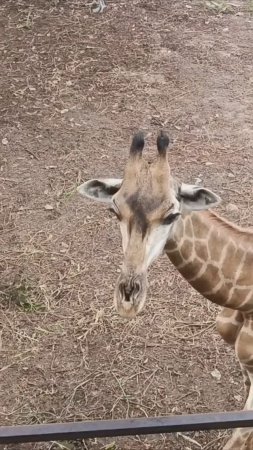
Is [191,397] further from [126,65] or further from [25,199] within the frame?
[126,65]

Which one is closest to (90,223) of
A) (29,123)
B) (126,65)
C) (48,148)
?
(48,148)

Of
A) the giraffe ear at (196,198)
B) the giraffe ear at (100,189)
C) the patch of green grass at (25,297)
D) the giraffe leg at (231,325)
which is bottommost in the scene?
the patch of green grass at (25,297)

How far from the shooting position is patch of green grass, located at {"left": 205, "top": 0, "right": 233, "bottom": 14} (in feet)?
25.8

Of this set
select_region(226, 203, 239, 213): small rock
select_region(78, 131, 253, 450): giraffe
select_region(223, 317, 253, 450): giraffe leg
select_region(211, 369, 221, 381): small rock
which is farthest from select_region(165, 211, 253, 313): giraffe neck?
select_region(226, 203, 239, 213): small rock

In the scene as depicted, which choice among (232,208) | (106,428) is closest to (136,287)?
(106,428)

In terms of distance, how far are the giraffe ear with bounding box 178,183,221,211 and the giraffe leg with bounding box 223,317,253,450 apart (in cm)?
65

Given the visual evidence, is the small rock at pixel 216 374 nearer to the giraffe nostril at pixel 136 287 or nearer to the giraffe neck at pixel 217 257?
the giraffe neck at pixel 217 257

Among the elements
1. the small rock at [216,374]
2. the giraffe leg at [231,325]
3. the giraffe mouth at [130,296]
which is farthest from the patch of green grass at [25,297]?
the giraffe mouth at [130,296]

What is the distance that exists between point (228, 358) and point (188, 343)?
0.88 ft

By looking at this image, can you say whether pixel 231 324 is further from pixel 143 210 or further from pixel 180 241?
pixel 143 210

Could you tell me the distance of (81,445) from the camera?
3715 millimetres

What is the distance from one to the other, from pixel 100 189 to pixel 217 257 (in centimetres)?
64

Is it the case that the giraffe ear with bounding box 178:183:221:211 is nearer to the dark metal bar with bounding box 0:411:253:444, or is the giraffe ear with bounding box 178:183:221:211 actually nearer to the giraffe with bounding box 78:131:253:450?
the giraffe with bounding box 78:131:253:450

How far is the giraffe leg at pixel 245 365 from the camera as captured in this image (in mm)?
3243
